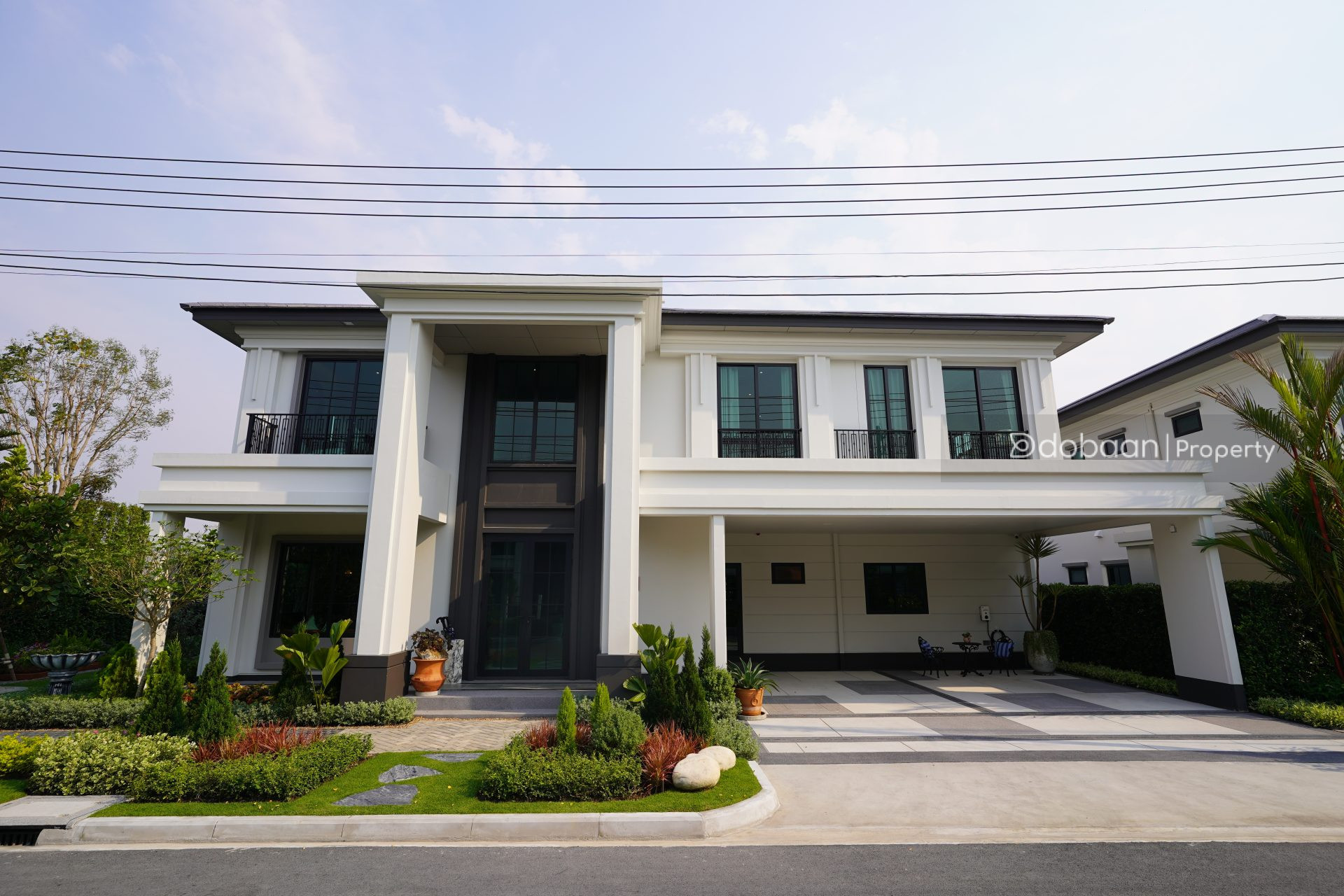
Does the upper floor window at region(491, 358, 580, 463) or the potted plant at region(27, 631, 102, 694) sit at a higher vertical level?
the upper floor window at region(491, 358, 580, 463)

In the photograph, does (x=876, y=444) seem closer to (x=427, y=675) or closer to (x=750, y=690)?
(x=750, y=690)

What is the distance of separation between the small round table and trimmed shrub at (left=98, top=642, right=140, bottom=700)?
15.6 metres

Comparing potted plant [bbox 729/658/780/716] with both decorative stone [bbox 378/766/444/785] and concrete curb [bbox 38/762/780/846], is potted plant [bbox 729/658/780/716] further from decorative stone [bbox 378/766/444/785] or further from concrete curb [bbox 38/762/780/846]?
decorative stone [bbox 378/766/444/785]

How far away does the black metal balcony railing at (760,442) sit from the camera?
14.3 meters

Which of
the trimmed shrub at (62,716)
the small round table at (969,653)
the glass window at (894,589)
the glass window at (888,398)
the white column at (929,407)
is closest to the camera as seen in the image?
the trimmed shrub at (62,716)

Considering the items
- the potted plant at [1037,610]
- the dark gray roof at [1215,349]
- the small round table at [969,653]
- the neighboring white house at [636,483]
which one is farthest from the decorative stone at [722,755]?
the dark gray roof at [1215,349]

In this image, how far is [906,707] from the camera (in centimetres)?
1123

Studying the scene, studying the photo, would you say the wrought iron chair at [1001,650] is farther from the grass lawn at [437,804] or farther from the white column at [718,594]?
the grass lawn at [437,804]

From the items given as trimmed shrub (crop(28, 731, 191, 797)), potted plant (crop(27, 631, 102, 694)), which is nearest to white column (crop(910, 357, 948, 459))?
trimmed shrub (crop(28, 731, 191, 797))

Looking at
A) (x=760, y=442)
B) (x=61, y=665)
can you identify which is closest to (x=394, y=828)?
(x=61, y=665)

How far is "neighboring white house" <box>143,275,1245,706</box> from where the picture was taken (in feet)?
37.2

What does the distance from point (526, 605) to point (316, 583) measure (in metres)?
4.57

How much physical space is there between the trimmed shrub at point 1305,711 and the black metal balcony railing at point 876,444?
710cm

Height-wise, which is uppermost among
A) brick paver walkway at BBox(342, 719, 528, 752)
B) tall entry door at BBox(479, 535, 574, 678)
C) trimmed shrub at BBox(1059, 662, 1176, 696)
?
tall entry door at BBox(479, 535, 574, 678)
